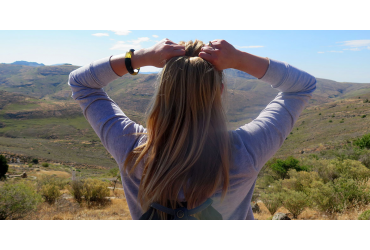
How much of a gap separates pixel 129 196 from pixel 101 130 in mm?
324

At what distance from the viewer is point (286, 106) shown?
1.12m

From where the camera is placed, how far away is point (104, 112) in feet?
3.55

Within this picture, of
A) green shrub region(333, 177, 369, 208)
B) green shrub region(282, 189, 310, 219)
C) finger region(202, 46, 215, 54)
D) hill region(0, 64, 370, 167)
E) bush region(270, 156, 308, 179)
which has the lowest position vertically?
hill region(0, 64, 370, 167)

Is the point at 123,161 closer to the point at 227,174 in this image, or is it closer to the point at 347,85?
the point at 227,174

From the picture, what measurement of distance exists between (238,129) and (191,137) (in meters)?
0.24

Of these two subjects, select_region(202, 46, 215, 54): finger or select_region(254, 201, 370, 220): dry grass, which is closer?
select_region(202, 46, 215, 54): finger

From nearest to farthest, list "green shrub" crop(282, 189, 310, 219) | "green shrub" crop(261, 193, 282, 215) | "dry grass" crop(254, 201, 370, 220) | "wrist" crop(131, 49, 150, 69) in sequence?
"wrist" crop(131, 49, 150, 69) → "dry grass" crop(254, 201, 370, 220) → "green shrub" crop(282, 189, 310, 219) → "green shrub" crop(261, 193, 282, 215)

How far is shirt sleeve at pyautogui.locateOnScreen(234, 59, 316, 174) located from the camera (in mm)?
976

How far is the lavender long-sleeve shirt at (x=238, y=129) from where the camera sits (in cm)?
96

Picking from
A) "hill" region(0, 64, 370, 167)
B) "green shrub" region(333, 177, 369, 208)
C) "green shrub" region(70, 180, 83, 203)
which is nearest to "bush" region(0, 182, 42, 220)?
"green shrub" region(70, 180, 83, 203)

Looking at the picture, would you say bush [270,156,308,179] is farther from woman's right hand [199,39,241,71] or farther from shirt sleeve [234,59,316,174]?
woman's right hand [199,39,241,71]

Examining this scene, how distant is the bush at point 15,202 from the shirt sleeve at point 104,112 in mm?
6567

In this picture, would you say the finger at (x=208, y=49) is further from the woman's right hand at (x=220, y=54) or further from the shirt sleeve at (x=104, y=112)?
the shirt sleeve at (x=104, y=112)

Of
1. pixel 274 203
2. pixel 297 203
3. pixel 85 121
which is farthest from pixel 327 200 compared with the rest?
pixel 85 121
